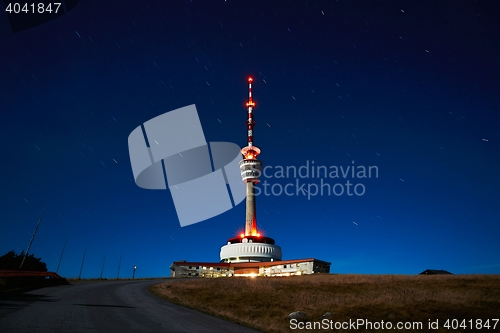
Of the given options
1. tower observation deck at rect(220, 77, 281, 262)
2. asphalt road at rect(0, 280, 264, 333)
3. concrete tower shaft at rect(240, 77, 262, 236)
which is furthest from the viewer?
concrete tower shaft at rect(240, 77, 262, 236)

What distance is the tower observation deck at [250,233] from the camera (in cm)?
9081

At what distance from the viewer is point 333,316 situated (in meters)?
16.4

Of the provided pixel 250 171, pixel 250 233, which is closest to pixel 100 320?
pixel 250 233

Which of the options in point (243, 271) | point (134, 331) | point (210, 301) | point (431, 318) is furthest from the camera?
point (243, 271)

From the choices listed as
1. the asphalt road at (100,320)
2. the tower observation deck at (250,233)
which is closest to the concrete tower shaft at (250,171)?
the tower observation deck at (250,233)

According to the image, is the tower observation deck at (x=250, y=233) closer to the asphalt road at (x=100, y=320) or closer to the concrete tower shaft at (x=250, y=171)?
the concrete tower shaft at (x=250, y=171)

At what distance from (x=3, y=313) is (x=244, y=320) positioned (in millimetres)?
10821

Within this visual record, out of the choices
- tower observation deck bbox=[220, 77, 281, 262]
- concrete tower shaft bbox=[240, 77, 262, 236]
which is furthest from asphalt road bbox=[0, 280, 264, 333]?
concrete tower shaft bbox=[240, 77, 262, 236]

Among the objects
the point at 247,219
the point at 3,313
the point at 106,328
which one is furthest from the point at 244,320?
the point at 247,219

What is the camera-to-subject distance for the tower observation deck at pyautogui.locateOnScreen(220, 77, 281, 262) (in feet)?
298

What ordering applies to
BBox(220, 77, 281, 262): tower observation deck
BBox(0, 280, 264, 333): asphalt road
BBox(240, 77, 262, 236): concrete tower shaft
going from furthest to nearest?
1. BBox(240, 77, 262, 236): concrete tower shaft
2. BBox(220, 77, 281, 262): tower observation deck
3. BBox(0, 280, 264, 333): asphalt road

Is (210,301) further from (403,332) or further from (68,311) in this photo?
(403,332)

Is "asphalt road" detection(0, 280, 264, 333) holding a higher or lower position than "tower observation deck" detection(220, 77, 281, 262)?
lower

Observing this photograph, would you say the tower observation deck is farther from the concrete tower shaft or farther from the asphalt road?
the asphalt road
